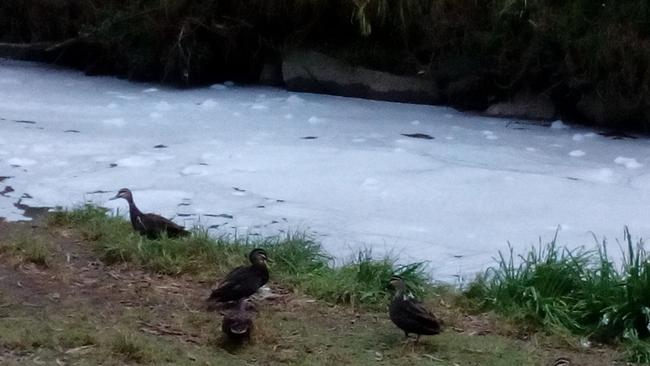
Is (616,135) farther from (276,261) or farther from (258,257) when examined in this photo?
(258,257)

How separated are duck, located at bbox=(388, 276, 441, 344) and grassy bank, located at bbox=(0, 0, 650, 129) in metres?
6.37

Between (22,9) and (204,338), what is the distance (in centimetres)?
998

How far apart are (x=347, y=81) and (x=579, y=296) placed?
23.2ft

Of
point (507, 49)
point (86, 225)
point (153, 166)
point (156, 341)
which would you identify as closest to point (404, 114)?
point (507, 49)

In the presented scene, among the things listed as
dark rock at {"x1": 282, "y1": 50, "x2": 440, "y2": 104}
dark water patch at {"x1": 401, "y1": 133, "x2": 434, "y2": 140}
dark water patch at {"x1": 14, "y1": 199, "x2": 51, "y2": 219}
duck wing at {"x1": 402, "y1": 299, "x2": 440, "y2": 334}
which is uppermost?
dark rock at {"x1": 282, "y1": 50, "x2": 440, "y2": 104}

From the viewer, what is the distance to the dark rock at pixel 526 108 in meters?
10.8

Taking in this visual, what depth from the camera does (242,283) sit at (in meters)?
4.81

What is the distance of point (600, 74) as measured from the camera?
10391mm

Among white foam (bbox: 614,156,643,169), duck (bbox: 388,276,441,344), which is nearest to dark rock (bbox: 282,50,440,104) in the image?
white foam (bbox: 614,156,643,169)

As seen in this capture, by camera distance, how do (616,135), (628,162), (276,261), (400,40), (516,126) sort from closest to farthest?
(276,261) → (628,162) → (616,135) → (516,126) → (400,40)

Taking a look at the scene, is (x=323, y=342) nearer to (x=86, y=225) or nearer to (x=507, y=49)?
(x=86, y=225)

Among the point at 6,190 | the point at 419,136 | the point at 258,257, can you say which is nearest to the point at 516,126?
the point at 419,136

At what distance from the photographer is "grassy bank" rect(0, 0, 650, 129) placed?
1028cm

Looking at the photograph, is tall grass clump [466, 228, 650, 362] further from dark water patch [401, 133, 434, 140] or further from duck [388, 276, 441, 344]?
dark water patch [401, 133, 434, 140]
